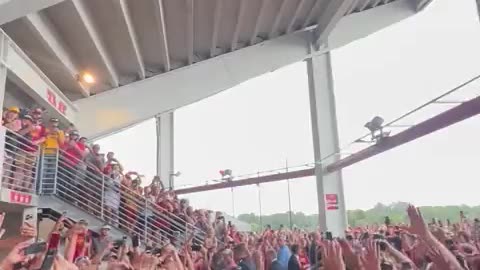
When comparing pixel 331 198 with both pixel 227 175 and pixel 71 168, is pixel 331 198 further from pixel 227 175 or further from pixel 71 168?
pixel 71 168

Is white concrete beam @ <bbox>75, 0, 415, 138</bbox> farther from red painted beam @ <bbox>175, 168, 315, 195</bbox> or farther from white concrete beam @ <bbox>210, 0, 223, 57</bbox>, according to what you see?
red painted beam @ <bbox>175, 168, 315, 195</bbox>

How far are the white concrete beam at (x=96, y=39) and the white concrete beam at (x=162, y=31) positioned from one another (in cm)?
121

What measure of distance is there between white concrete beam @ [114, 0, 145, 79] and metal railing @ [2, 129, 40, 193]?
136 inches

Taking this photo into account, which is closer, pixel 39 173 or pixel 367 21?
pixel 39 173

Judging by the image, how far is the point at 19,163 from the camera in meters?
6.25

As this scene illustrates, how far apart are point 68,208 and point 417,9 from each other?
11.7 metres

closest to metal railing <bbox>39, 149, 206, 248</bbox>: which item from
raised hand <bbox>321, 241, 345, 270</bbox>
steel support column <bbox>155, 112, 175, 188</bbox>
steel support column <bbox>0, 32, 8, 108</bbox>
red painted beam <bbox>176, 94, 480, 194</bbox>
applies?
steel support column <bbox>0, 32, 8, 108</bbox>

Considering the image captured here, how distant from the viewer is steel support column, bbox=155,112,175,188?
17.1 m

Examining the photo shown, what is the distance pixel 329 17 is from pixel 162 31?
4851 mm

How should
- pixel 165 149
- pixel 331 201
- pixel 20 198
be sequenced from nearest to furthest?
1. pixel 20 198
2. pixel 331 201
3. pixel 165 149

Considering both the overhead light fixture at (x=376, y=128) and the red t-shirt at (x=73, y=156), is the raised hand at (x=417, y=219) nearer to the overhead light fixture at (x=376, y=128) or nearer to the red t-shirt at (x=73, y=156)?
the red t-shirt at (x=73, y=156)

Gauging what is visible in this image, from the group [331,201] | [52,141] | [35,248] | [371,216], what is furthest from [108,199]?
[331,201]

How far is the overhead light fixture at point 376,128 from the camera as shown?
10523 millimetres

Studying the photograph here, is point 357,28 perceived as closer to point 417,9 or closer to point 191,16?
point 417,9
